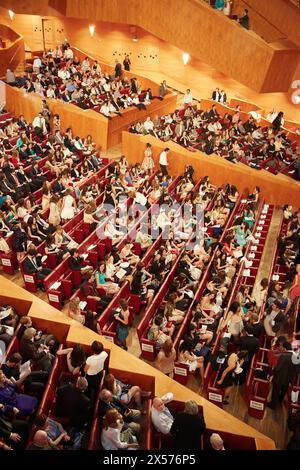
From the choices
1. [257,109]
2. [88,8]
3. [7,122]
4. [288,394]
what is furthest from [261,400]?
[88,8]

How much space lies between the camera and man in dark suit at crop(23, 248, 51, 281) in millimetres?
5598

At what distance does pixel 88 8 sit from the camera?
12125mm

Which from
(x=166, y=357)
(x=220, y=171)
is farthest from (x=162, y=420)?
(x=220, y=171)

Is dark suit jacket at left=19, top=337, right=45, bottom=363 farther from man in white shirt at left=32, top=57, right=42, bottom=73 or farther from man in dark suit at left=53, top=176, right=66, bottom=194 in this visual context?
man in white shirt at left=32, top=57, right=42, bottom=73

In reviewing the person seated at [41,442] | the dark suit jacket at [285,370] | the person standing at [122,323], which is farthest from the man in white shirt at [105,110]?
the person seated at [41,442]

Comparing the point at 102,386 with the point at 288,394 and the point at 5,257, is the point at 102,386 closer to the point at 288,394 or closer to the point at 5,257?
the point at 288,394

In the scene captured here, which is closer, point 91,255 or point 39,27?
point 91,255

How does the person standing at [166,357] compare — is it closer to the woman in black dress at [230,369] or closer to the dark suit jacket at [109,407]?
the woman in black dress at [230,369]

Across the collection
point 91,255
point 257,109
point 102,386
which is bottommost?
point 257,109

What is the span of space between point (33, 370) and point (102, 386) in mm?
644

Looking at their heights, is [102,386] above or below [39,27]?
above

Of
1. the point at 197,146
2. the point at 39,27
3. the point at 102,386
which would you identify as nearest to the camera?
the point at 102,386

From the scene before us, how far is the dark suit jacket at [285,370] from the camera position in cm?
420

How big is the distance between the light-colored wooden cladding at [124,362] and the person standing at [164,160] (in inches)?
194
